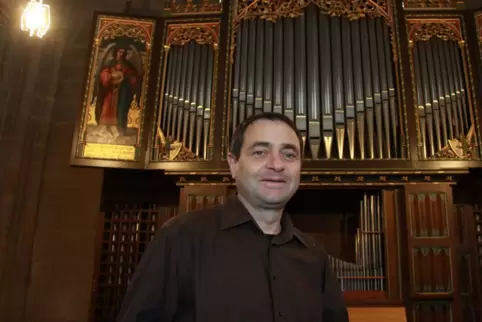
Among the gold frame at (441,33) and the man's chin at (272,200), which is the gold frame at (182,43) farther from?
the man's chin at (272,200)

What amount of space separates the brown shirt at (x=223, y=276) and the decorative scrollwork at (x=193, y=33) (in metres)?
4.83

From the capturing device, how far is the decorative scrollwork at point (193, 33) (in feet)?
20.0

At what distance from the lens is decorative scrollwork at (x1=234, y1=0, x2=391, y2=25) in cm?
604

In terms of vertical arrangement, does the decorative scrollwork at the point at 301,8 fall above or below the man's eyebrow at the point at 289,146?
above

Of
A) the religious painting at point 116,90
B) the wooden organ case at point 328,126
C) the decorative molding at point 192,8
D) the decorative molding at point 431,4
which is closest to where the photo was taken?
the wooden organ case at point 328,126

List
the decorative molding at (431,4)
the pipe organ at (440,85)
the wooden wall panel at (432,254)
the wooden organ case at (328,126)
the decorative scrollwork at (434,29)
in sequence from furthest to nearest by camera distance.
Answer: the decorative molding at (431,4), the decorative scrollwork at (434,29), the pipe organ at (440,85), the wooden organ case at (328,126), the wooden wall panel at (432,254)

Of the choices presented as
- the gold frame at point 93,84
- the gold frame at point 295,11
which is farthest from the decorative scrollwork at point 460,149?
the gold frame at point 93,84

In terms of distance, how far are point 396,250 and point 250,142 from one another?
4.00 metres

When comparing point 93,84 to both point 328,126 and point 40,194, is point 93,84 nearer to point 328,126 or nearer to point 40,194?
point 40,194

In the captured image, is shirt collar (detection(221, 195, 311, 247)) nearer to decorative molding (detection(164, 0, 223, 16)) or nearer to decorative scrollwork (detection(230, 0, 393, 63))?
decorative scrollwork (detection(230, 0, 393, 63))

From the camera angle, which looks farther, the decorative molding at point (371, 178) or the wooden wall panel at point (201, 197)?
the wooden wall panel at point (201, 197)

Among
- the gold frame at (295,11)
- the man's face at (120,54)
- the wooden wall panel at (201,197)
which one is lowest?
the wooden wall panel at (201,197)

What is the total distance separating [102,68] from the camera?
5.89m

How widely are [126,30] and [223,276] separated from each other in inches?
215
